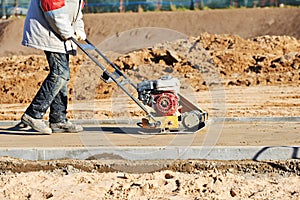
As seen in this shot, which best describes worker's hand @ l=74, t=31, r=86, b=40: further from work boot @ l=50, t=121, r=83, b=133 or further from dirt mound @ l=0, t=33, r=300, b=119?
dirt mound @ l=0, t=33, r=300, b=119

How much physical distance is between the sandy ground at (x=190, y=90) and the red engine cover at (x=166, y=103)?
78cm

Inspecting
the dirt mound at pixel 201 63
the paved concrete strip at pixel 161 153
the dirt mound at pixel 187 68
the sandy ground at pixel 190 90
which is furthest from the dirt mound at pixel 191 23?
the paved concrete strip at pixel 161 153

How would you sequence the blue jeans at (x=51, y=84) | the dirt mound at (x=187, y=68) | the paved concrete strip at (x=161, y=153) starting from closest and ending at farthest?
the paved concrete strip at (x=161, y=153) < the blue jeans at (x=51, y=84) < the dirt mound at (x=187, y=68)

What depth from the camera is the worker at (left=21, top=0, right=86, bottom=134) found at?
7551 millimetres

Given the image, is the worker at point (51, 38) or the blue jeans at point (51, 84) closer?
the worker at point (51, 38)

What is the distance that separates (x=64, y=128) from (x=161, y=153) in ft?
7.75

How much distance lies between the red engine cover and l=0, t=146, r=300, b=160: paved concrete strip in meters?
1.10

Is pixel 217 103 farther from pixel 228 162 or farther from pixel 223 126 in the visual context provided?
pixel 228 162

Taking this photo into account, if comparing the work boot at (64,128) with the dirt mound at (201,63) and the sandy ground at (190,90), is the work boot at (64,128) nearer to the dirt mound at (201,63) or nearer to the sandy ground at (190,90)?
the sandy ground at (190,90)

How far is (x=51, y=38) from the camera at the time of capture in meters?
7.72

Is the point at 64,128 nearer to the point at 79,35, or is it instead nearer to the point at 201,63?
the point at 79,35

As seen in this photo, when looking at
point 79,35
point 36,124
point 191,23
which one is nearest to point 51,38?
point 79,35

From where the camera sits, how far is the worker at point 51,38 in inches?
297

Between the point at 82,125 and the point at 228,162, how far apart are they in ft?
11.2
